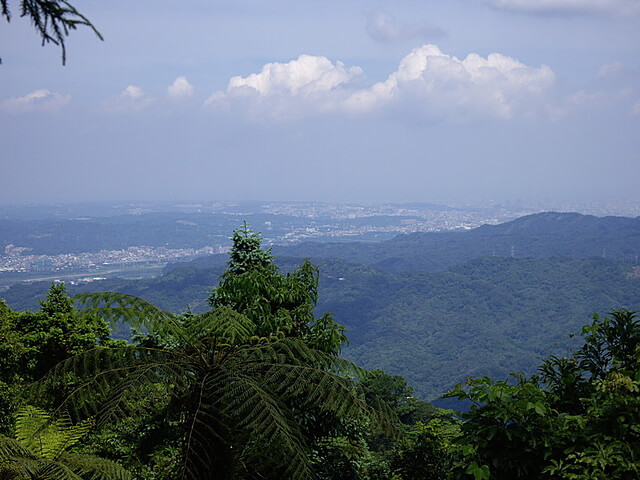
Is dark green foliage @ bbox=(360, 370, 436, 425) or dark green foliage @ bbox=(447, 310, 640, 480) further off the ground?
dark green foliage @ bbox=(447, 310, 640, 480)

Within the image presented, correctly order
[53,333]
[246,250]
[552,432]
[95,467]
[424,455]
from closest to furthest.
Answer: [552,432]
[95,467]
[424,455]
[53,333]
[246,250]

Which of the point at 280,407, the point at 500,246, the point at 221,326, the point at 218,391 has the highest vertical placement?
the point at 221,326

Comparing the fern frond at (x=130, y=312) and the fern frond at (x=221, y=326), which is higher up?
the fern frond at (x=130, y=312)

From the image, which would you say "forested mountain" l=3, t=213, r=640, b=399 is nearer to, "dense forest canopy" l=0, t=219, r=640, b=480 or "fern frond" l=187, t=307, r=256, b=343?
"dense forest canopy" l=0, t=219, r=640, b=480

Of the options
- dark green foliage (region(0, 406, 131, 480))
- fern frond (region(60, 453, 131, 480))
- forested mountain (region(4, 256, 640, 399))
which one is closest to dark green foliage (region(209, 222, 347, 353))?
dark green foliage (region(0, 406, 131, 480))

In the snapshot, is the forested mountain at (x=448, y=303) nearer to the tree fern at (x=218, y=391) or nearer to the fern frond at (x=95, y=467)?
the tree fern at (x=218, y=391)

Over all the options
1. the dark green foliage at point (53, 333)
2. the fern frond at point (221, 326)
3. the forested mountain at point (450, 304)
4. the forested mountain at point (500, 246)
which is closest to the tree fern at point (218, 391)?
the fern frond at point (221, 326)

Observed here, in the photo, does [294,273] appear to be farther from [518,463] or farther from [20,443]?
[518,463]

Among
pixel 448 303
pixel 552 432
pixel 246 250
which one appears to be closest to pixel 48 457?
pixel 552 432

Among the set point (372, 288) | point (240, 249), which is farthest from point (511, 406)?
point (372, 288)

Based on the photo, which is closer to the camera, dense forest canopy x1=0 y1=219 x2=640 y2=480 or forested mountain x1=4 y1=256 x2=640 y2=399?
dense forest canopy x1=0 y1=219 x2=640 y2=480

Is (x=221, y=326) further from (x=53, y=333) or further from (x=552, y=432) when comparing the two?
(x=53, y=333)
